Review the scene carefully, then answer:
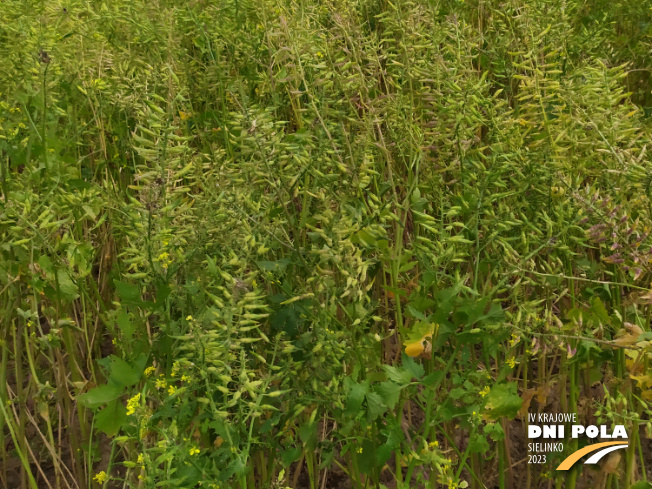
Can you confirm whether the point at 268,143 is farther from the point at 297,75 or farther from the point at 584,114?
the point at 584,114

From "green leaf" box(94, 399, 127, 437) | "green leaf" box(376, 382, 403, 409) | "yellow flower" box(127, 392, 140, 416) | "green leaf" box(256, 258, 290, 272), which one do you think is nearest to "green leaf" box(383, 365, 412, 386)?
"green leaf" box(376, 382, 403, 409)

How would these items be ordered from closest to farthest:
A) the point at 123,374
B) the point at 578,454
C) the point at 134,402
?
the point at 134,402, the point at 123,374, the point at 578,454

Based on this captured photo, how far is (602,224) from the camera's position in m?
1.43

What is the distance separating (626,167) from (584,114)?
16 cm

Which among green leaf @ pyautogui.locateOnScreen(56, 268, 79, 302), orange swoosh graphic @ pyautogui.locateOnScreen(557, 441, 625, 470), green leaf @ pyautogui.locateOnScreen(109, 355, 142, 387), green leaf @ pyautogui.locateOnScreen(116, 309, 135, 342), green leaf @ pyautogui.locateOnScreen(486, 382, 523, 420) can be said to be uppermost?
green leaf @ pyautogui.locateOnScreen(56, 268, 79, 302)

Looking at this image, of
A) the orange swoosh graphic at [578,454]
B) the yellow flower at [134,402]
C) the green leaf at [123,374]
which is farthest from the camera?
the orange swoosh graphic at [578,454]

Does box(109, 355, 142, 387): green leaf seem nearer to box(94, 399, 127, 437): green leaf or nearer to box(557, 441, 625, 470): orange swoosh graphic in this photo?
box(94, 399, 127, 437): green leaf

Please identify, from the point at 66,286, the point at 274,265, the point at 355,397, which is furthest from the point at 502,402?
the point at 66,286

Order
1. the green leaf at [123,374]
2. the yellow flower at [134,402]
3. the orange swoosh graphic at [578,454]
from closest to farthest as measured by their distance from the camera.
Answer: the yellow flower at [134,402] → the green leaf at [123,374] → the orange swoosh graphic at [578,454]

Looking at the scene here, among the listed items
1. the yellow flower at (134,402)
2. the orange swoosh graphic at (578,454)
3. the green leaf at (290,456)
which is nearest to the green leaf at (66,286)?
the yellow flower at (134,402)

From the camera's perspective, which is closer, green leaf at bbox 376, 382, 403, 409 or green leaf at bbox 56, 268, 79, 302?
green leaf at bbox 376, 382, 403, 409

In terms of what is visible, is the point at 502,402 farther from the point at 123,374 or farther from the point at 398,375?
the point at 123,374

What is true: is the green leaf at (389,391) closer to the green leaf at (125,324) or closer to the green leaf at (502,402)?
the green leaf at (502,402)

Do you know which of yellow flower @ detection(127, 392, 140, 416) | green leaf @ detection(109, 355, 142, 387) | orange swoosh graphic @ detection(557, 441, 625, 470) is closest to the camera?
yellow flower @ detection(127, 392, 140, 416)
